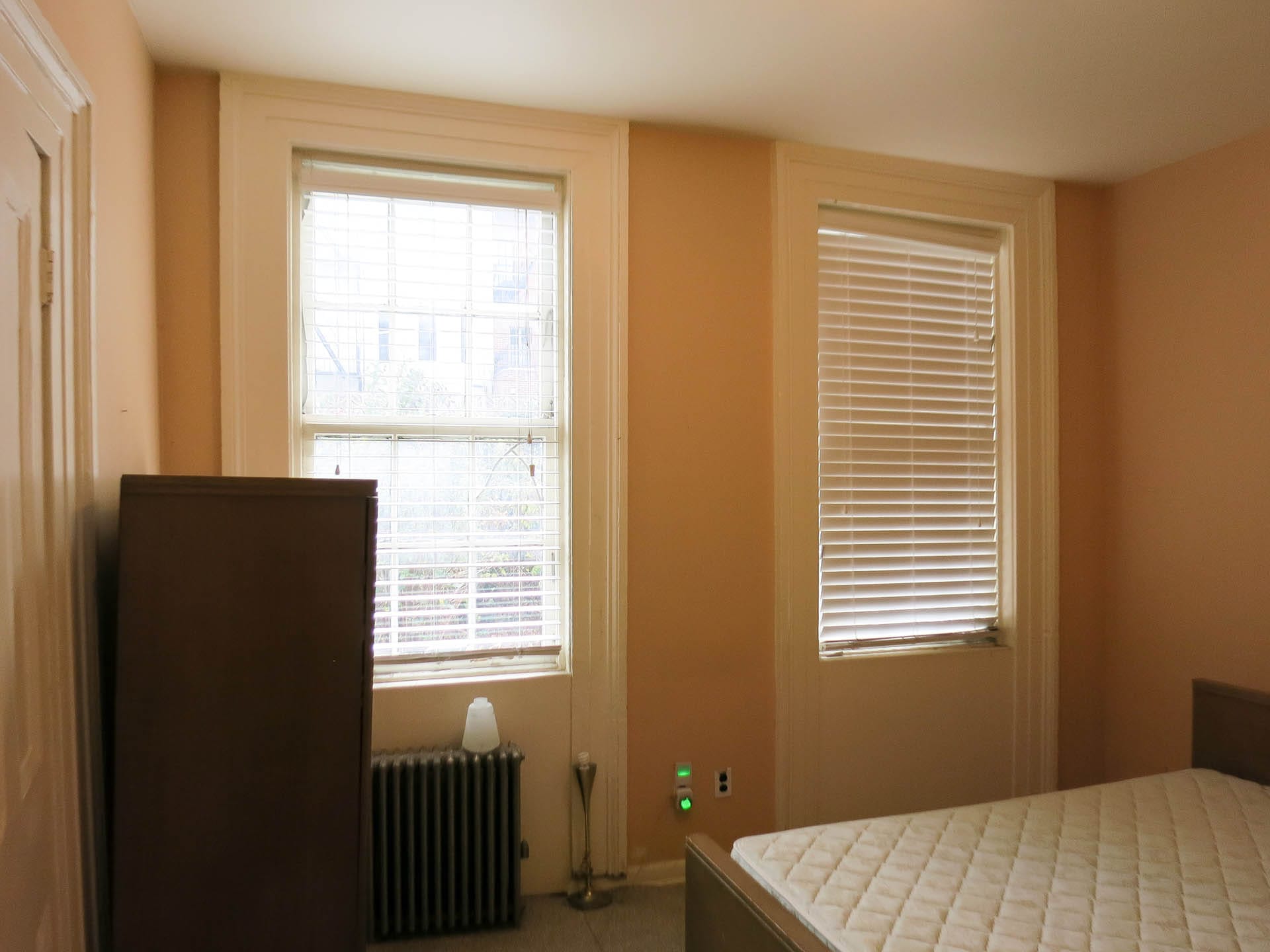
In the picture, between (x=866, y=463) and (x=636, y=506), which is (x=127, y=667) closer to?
(x=636, y=506)

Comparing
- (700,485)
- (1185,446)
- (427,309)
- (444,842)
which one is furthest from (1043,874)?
(427,309)

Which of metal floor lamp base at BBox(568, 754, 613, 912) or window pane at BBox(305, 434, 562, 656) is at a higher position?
window pane at BBox(305, 434, 562, 656)

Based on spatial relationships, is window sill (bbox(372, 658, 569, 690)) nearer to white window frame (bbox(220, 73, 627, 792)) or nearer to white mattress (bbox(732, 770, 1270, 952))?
white window frame (bbox(220, 73, 627, 792))

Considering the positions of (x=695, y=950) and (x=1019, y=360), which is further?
(x=1019, y=360)

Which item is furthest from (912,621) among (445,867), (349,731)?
(349,731)

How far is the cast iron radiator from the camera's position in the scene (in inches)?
98.7

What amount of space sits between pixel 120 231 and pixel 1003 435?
3.23m

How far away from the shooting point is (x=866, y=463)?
324 centimetres

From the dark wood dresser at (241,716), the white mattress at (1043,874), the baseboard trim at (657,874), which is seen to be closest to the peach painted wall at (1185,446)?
the white mattress at (1043,874)

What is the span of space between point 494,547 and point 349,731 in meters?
0.99

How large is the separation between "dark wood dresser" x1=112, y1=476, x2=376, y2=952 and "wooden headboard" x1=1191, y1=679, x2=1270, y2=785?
108 inches

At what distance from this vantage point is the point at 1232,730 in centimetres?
270

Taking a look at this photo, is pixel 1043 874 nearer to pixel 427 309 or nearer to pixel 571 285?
pixel 571 285

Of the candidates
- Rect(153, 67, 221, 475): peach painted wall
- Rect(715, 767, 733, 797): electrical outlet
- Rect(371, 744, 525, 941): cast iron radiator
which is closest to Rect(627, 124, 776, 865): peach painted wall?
Rect(715, 767, 733, 797): electrical outlet
